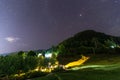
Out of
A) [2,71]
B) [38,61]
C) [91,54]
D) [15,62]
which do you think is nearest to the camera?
[2,71]

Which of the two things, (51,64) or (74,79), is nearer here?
(74,79)

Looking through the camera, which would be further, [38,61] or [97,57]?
[97,57]

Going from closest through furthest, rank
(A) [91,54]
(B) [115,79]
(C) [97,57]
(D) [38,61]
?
(B) [115,79]
(D) [38,61]
(C) [97,57]
(A) [91,54]

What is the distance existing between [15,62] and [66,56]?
61940 mm

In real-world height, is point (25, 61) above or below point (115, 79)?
above

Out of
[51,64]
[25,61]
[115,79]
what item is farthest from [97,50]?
[115,79]

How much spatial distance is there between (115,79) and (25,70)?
48.4 meters

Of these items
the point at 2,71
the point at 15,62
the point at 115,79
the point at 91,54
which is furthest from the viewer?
the point at 91,54

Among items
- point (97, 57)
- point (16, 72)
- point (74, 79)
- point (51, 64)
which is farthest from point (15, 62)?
point (97, 57)

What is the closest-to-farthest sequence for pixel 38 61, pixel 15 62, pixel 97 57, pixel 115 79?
pixel 115 79 < pixel 15 62 < pixel 38 61 < pixel 97 57

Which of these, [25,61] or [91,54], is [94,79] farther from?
[91,54]

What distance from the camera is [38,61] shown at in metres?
101

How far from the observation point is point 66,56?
14412 cm

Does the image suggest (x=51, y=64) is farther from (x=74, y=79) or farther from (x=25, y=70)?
(x=74, y=79)
